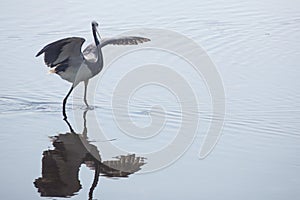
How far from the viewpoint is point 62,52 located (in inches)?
352

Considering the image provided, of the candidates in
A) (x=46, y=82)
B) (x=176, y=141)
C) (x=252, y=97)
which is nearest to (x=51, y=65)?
(x=46, y=82)

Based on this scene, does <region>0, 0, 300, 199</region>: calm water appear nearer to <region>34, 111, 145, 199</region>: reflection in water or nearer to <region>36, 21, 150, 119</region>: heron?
<region>34, 111, 145, 199</region>: reflection in water

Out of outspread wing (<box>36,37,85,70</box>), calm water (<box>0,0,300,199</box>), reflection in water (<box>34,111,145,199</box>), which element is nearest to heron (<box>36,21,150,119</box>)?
outspread wing (<box>36,37,85,70</box>)

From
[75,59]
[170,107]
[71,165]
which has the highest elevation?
[75,59]

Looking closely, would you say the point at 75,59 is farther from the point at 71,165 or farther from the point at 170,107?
the point at 71,165

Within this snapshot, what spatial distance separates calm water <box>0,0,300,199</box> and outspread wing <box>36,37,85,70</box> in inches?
23.7

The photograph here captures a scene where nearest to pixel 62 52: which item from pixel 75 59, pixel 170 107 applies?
pixel 75 59

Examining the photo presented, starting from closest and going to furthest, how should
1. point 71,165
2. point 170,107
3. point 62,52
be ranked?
point 71,165 < point 62,52 < point 170,107

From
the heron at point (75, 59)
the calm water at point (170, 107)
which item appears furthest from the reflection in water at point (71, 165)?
the heron at point (75, 59)

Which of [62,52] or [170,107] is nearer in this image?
[62,52]

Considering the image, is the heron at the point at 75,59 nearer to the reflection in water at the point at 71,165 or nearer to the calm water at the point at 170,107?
the calm water at the point at 170,107

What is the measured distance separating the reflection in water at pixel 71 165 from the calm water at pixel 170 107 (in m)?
0.03

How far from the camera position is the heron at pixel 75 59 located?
8773mm

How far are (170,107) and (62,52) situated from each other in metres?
1.51
